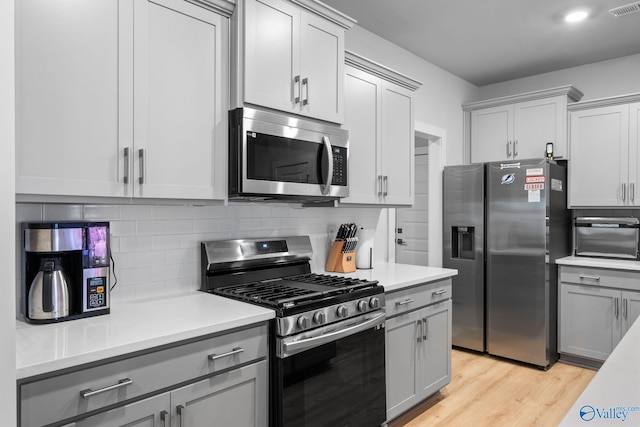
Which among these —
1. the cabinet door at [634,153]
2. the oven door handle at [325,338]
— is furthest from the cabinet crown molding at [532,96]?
the oven door handle at [325,338]

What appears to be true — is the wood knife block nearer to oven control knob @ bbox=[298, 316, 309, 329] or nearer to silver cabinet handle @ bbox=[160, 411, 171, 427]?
oven control knob @ bbox=[298, 316, 309, 329]

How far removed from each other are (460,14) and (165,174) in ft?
8.15

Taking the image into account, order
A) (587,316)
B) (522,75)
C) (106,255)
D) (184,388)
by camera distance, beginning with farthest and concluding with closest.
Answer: (522,75)
(587,316)
(106,255)
(184,388)

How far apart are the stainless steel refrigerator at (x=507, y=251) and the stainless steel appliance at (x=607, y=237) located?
131 millimetres

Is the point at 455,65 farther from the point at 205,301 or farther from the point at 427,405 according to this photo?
the point at 205,301

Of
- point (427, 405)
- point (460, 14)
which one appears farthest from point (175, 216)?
point (460, 14)

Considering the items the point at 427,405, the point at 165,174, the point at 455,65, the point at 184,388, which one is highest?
the point at 455,65

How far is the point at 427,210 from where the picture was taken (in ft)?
14.1

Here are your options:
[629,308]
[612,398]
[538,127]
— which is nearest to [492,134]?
[538,127]

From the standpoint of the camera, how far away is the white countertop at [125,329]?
51.3 inches

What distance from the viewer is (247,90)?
6.77 ft

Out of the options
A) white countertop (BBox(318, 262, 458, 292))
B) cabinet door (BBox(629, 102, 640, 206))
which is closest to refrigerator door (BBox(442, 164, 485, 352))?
white countertop (BBox(318, 262, 458, 292))

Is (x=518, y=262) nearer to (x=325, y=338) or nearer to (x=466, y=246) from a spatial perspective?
(x=466, y=246)

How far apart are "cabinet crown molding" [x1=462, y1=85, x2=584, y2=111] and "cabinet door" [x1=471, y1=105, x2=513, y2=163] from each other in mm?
50
